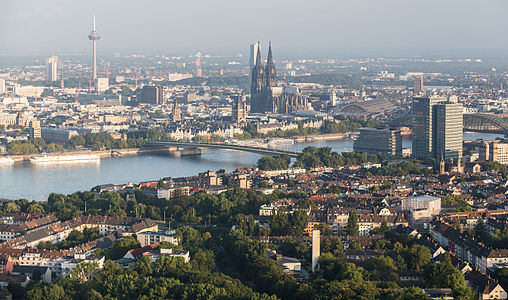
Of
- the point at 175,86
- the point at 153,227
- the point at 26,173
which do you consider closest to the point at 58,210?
the point at 153,227

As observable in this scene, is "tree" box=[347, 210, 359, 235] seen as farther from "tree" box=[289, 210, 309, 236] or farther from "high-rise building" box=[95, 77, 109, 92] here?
"high-rise building" box=[95, 77, 109, 92]

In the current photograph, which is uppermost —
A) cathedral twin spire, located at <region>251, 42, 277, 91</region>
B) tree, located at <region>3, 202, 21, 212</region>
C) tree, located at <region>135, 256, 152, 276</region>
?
cathedral twin spire, located at <region>251, 42, 277, 91</region>

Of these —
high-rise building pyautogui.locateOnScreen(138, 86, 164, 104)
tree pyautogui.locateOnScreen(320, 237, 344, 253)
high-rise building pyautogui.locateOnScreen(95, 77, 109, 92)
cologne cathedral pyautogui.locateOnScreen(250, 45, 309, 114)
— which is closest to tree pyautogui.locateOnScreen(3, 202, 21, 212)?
tree pyautogui.locateOnScreen(320, 237, 344, 253)

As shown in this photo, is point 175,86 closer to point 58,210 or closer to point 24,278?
point 58,210

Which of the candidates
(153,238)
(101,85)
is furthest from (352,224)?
(101,85)

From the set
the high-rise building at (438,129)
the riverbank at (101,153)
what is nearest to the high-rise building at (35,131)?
the riverbank at (101,153)

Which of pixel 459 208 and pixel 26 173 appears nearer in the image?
pixel 459 208

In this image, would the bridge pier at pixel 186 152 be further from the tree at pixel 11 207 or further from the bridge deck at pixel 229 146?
the tree at pixel 11 207
